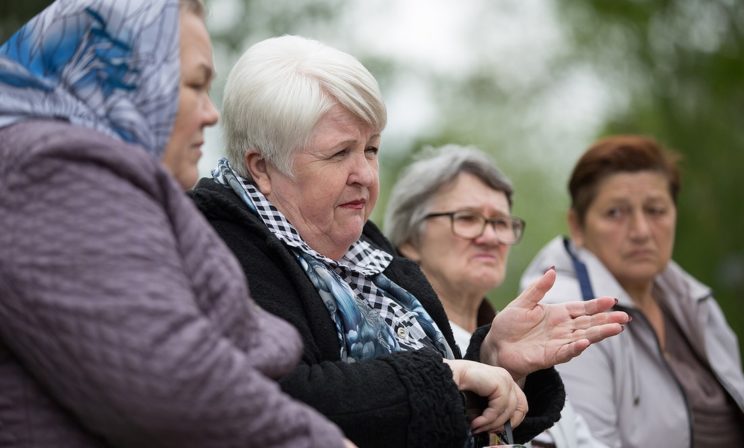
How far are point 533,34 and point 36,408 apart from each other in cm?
1611

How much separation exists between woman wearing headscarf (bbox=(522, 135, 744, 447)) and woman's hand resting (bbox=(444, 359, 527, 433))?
1.60m

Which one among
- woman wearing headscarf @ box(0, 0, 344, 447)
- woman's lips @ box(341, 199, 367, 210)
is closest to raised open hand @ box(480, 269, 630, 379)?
woman's lips @ box(341, 199, 367, 210)

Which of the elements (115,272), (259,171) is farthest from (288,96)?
(115,272)

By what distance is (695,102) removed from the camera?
43.8 feet

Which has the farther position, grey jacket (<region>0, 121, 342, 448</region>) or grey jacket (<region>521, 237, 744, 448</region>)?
grey jacket (<region>521, 237, 744, 448</region>)

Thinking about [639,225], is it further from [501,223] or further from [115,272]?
[115,272]

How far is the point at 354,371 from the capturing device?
7.00 ft

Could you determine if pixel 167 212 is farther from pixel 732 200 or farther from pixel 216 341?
pixel 732 200

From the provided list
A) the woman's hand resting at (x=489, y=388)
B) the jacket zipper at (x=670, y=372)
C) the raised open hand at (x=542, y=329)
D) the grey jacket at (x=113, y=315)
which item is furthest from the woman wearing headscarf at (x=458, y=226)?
the grey jacket at (x=113, y=315)

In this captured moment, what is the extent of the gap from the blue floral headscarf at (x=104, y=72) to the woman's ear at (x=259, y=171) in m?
0.73

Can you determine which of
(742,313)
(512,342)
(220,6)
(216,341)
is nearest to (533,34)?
(742,313)

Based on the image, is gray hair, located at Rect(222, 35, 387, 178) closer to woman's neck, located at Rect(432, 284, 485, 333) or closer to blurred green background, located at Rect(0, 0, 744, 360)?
woman's neck, located at Rect(432, 284, 485, 333)

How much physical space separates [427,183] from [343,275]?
4.97 ft

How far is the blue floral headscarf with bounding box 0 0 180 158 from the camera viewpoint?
172 centimetres
